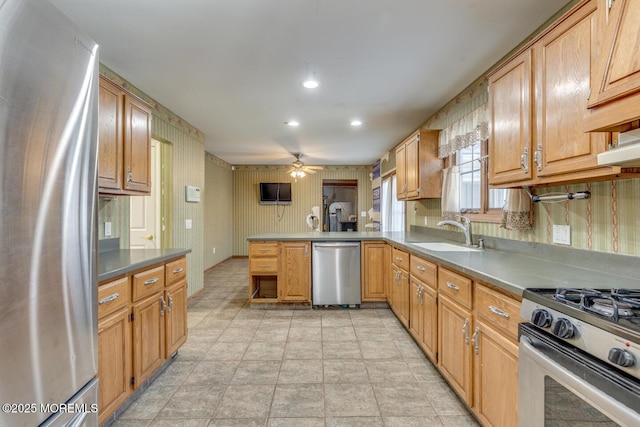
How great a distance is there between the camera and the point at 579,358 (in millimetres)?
946

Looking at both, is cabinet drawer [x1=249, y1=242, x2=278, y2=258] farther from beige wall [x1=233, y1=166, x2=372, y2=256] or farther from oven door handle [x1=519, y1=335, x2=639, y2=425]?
beige wall [x1=233, y1=166, x2=372, y2=256]

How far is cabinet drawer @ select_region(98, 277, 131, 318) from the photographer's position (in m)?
1.53

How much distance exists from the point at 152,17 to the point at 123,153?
90cm

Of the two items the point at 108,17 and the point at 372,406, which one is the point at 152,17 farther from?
the point at 372,406

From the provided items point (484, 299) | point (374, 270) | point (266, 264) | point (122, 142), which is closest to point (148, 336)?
point (122, 142)

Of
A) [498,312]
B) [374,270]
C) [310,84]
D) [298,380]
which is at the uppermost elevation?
[310,84]

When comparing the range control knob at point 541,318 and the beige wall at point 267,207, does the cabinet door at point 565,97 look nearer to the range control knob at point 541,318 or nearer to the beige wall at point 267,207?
the range control knob at point 541,318

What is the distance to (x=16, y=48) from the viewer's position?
73 centimetres

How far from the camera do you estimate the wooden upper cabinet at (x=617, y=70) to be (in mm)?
1006

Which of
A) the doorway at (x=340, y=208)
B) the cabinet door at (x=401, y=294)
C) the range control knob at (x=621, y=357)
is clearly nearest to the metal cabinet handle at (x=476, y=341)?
the range control knob at (x=621, y=357)

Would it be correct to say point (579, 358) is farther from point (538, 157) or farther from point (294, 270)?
point (294, 270)

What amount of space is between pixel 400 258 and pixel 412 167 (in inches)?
48.5

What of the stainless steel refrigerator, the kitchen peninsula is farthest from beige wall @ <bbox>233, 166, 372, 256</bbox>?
the stainless steel refrigerator

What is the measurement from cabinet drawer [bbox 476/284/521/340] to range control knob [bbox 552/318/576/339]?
0.26m
